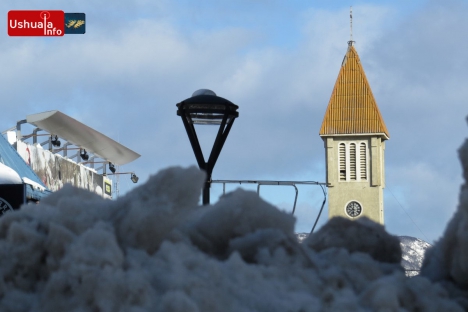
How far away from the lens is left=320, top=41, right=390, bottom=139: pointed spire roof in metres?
71.6

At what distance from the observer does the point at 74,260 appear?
2318 mm

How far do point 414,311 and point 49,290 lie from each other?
1.00m

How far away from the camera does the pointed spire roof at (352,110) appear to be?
71.6m

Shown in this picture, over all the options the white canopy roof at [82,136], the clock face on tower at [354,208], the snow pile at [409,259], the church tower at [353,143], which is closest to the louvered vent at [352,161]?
the church tower at [353,143]

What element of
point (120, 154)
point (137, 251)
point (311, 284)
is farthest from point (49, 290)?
point (120, 154)

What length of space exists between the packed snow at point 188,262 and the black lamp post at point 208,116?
4.62 metres

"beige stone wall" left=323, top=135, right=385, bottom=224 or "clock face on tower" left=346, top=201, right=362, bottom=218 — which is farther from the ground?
"beige stone wall" left=323, top=135, right=385, bottom=224

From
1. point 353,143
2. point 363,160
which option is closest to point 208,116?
point 353,143

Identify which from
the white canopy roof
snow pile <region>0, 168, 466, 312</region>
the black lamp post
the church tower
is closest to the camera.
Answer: snow pile <region>0, 168, 466, 312</region>

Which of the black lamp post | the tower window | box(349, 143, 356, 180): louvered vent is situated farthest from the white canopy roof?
the tower window

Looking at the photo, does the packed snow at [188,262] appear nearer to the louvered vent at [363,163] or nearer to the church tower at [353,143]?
the church tower at [353,143]

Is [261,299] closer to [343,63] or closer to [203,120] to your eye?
[203,120]

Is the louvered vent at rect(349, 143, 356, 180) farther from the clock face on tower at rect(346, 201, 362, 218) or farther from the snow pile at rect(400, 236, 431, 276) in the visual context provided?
the snow pile at rect(400, 236, 431, 276)

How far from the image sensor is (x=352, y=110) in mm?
72250
